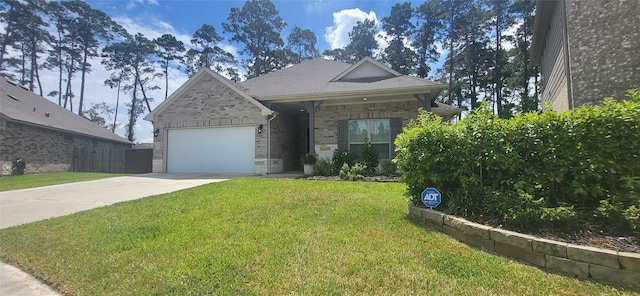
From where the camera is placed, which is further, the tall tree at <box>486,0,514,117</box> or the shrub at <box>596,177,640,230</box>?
the tall tree at <box>486,0,514,117</box>

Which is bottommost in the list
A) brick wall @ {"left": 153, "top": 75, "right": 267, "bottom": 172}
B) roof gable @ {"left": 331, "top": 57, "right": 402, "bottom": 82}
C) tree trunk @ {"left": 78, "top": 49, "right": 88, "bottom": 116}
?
brick wall @ {"left": 153, "top": 75, "right": 267, "bottom": 172}

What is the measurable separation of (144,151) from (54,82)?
20.0m

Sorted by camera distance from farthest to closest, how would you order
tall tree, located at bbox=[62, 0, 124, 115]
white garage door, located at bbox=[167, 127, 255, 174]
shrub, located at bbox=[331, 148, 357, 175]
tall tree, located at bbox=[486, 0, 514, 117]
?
tall tree, located at bbox=[62, 0, 124, 115] < tall tree, located at bbox=[486, 0, 514, 117] < white garage door, located at bbox=[167, 127, 255, 174] < shrub, located at bbox=[331, 148, 357, 175]

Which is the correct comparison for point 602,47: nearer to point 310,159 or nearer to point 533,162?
point 533,162

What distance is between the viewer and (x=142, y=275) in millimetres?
2551

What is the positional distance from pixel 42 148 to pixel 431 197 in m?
19.9

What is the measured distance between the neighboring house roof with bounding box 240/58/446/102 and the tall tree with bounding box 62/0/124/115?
22.8 m

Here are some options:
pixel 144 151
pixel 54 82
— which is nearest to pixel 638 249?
pixel 144 151

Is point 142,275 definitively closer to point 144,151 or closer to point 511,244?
point 511,244

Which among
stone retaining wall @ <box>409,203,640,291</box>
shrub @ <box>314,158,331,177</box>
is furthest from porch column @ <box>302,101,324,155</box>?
stone retaining wall @ <box>409,203,640,291</box>

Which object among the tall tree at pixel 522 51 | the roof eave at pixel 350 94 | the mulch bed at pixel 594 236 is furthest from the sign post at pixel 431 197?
the tall tree at pixel 522 51

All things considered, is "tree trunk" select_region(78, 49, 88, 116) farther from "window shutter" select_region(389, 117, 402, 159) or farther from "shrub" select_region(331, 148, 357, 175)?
"window shutter" select_region(389, 117, 402, 159)

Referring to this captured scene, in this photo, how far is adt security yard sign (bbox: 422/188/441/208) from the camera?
12.5 ft

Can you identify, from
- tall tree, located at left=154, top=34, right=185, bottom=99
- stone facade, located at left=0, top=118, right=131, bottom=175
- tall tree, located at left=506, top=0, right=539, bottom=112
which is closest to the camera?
stone facade, located at left=0, top=118, right=131, bottom=175
